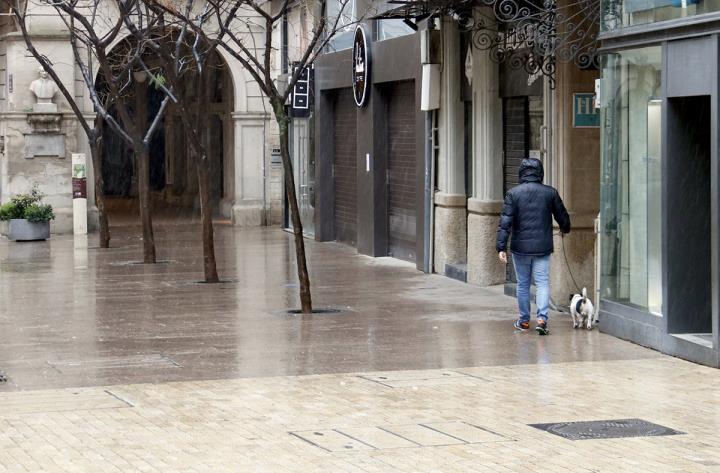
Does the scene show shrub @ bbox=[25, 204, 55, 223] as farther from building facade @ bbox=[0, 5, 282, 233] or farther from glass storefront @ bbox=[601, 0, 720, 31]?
glass storefront @ bbox=[601, 0, 720, 31]

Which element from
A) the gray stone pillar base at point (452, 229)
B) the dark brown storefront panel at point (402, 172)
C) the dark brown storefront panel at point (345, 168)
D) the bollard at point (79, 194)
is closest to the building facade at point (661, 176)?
the gray stone pillar base at point (452, 229)

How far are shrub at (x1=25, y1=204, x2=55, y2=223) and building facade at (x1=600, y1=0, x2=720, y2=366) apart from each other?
1785 centimetres

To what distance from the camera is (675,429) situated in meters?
9.70

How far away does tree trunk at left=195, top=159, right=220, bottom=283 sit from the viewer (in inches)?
806

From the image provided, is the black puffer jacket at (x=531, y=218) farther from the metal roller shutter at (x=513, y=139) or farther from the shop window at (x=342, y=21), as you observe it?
the shop window at (x=342, y=21)

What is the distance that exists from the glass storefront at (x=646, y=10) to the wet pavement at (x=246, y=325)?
10.2 ft

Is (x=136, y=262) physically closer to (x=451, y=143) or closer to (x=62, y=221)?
(x=451, y=143)

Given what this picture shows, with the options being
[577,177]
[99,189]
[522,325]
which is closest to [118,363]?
[522,325]

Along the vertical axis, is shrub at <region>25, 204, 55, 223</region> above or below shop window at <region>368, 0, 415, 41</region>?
below

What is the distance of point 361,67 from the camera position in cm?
2548

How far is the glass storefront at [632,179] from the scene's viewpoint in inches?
543

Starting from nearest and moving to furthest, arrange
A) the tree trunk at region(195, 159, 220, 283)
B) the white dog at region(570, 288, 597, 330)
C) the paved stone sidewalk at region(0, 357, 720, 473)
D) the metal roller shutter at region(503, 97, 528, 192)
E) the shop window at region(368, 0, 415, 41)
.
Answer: the paved stone sidewalk at region(0, 357, 720, 473), the white dog at region(570, 288, 597, 330), the metal roller shutter at region(503, 97, 528, 192), the tree trunk at region(195, 159, 220, 283), the shop window at region(368, 0, 415, 41)

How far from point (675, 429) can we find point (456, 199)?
11.7m

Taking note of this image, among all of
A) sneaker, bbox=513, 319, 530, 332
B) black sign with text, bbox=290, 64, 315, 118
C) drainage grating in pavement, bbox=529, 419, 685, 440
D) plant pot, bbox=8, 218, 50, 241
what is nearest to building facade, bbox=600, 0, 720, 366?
sneaker, bbox=513, 319, 530, 332
